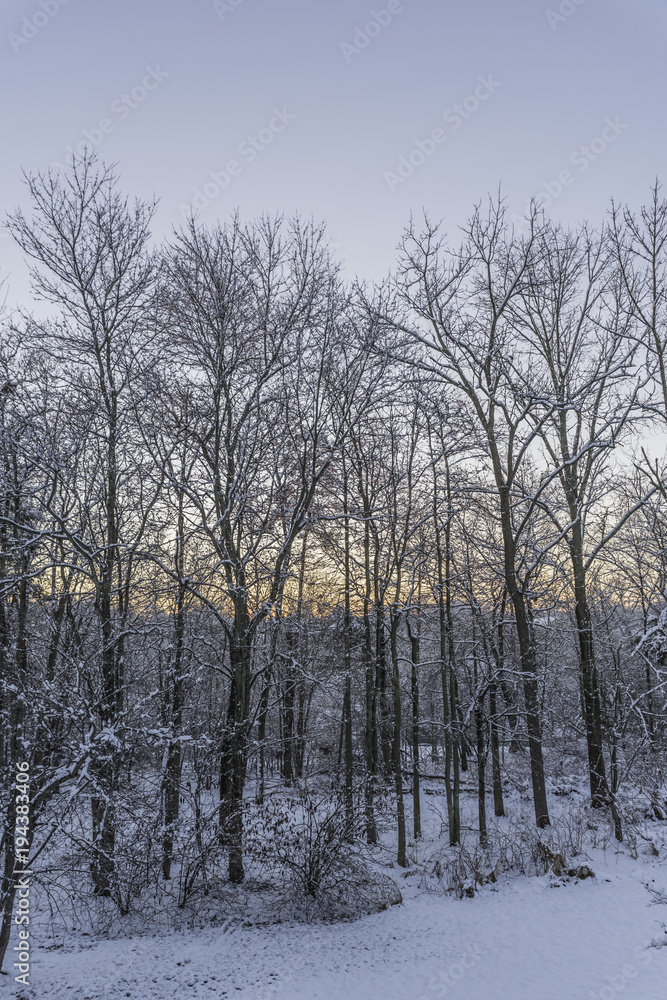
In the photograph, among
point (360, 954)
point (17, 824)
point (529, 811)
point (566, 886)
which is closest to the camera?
point (17, 824)

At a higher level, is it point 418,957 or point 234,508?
point 234,508

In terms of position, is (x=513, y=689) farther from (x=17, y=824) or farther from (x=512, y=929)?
(x=17, y=824)

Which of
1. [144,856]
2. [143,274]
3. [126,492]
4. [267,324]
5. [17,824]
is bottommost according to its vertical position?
[144,856]

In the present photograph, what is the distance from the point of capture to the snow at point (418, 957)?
223 inches

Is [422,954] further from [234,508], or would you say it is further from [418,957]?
[234,508]

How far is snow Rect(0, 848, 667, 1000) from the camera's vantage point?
18.6ft

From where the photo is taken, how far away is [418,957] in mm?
6855

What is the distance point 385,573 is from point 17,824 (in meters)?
9.35

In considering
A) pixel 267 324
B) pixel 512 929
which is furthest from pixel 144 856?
pixel 267 324

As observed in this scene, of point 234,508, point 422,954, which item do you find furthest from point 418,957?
point 234,508

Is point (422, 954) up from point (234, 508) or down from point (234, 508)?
down

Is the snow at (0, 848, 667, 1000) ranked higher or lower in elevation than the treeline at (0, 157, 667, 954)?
lower

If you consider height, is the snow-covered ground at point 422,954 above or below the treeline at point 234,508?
below

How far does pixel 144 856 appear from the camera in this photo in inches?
292
